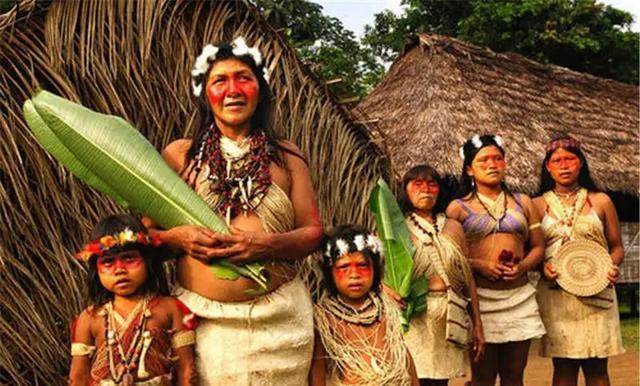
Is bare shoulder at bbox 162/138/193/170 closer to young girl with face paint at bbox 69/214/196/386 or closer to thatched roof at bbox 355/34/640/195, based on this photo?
young girl with face paint at bbox 69/214/196/386

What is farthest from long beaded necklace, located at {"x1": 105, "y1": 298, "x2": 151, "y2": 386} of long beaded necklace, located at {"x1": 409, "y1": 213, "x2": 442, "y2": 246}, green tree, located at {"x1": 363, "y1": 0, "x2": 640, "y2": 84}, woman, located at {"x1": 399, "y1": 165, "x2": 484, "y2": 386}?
green tree, located at {"x1": 363, "y1": 0, "x2": 640, "y2": 84}

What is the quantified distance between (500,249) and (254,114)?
166 cm

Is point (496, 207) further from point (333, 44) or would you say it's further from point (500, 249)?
point (333, 44)

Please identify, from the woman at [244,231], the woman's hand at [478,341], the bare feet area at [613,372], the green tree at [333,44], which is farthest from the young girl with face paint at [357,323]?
the green tree at [333,44]

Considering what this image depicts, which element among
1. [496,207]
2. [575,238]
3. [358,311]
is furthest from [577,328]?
[358,311]

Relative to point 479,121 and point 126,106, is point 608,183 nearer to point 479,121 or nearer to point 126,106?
point 479,121

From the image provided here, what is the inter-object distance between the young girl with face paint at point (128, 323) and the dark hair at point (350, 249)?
62 cm

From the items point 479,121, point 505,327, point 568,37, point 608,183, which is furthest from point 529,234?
point 568,37

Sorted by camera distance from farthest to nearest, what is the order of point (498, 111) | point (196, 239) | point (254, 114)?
1. point (498, 111)
2. point (254, 114)
3. point (196, 239)

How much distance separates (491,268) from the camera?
3.84 m

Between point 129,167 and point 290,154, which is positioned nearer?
point 129,167

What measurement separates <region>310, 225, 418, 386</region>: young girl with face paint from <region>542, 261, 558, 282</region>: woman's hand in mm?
1300

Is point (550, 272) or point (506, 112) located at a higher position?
point (506, 112)

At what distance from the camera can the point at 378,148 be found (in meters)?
4.75
